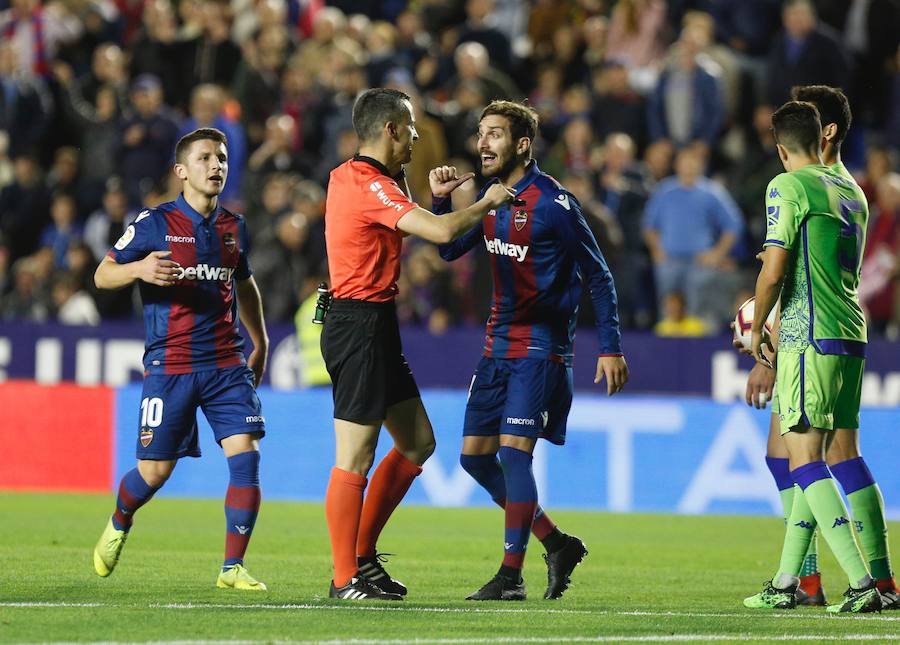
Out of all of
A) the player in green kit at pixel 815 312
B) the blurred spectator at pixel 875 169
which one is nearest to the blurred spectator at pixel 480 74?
the blurred spectator at pixel 875 169

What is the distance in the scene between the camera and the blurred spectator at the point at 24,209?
20.2 meters

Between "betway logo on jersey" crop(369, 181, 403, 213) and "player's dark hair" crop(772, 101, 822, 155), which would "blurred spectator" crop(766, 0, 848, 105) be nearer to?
"player's dark hair" crop(772, 101, 822, 155)

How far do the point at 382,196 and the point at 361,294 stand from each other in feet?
1.64

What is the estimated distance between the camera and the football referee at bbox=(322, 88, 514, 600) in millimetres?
7973

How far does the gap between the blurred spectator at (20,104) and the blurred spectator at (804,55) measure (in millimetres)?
8933

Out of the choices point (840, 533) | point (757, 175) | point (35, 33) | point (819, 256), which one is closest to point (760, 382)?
point (819, 256)

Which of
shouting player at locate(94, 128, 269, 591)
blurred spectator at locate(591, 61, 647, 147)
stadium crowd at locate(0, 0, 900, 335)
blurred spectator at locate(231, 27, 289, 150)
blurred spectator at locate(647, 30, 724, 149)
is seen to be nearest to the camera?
shouting player at locate(94, 128, 269, 591)

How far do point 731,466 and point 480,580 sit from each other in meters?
5.59

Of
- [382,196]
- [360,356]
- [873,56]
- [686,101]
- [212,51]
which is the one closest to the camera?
[382,196]

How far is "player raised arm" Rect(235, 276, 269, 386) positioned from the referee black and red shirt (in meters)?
1.02

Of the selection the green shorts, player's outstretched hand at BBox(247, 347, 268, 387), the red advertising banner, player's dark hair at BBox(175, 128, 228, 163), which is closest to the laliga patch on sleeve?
player's dark hair at BBox(175, 128, 228, 163)

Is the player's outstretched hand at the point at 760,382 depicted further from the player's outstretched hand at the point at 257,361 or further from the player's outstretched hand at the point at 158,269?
the player's outstretched hand at the point at 158,269

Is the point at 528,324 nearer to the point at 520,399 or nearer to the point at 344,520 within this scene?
the point at 520,399

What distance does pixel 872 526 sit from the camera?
7828 millimetres
